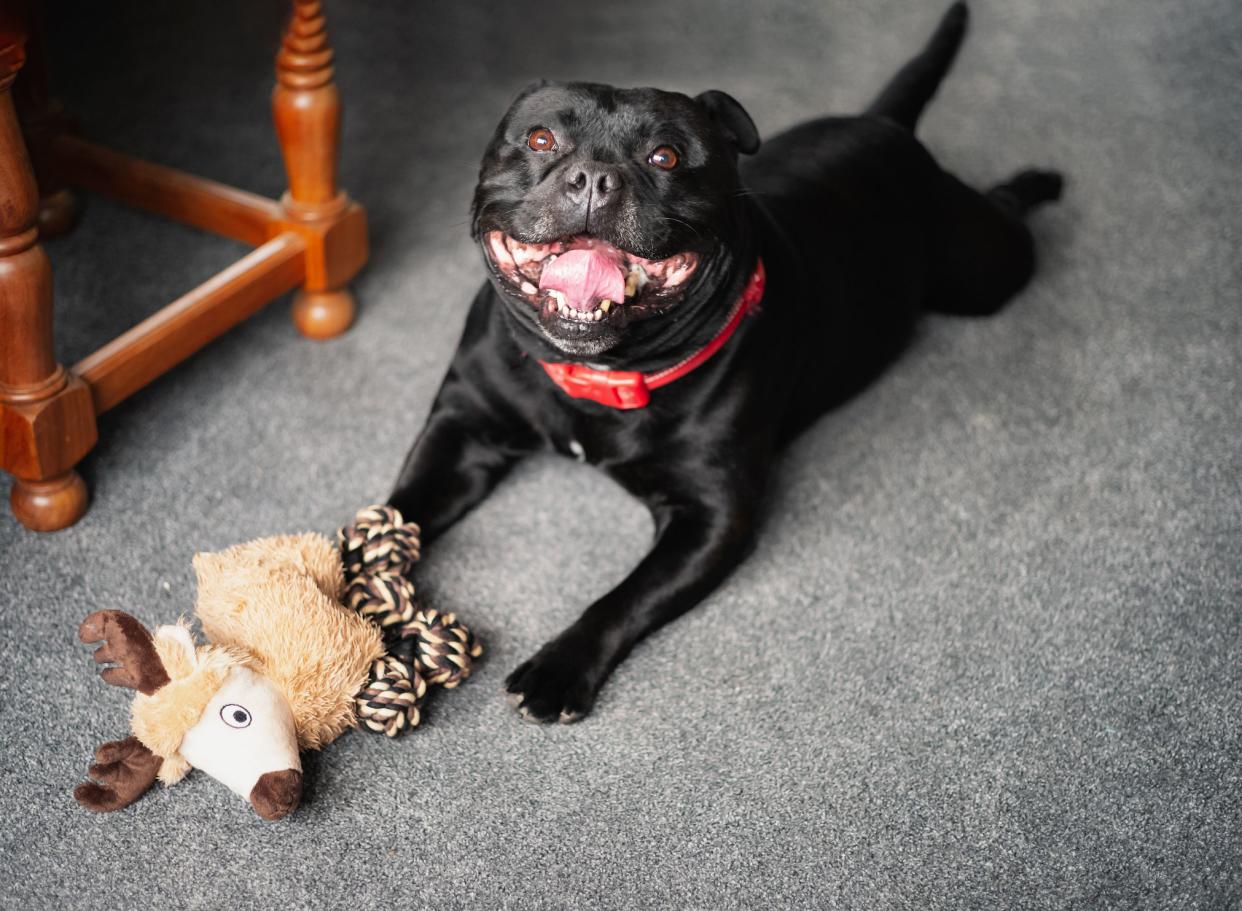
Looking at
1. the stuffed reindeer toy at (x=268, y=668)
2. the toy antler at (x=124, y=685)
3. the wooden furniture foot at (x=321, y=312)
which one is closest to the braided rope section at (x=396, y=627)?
the stuffed reindeer toy at (x=268, y=668)

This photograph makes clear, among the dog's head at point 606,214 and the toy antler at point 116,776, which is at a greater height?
the dog's head at point 606,214

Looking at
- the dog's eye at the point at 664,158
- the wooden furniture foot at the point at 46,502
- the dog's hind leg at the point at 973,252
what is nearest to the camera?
the dog's eye at the point at 664,158

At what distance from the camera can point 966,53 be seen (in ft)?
10.4

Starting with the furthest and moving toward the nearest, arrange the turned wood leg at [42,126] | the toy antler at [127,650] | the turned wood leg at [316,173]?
the turned wood leg at [42,126] < the turned wood leg at [316,173] < the toy antler at [127,650]

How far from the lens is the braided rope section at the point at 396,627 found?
4.24ft

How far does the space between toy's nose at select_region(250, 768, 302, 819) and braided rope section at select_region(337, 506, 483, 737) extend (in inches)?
4.9

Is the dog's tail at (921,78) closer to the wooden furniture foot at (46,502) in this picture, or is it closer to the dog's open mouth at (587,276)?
the dog's open mouth at (587,276)

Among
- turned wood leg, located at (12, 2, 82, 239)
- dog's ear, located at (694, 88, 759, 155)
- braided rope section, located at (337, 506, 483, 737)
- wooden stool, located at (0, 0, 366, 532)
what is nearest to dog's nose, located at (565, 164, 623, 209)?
dog's ear, located at (694, 88, 759, 155)

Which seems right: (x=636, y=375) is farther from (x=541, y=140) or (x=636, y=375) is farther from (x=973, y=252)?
(x=973, y=252)

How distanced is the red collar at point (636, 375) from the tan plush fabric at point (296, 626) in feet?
1.24

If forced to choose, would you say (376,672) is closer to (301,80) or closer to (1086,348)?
(301,80)

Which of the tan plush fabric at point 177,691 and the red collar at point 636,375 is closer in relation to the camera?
the tan plush fabric at point 177,691

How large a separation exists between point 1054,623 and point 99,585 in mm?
1238

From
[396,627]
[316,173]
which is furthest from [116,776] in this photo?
[316,173]
